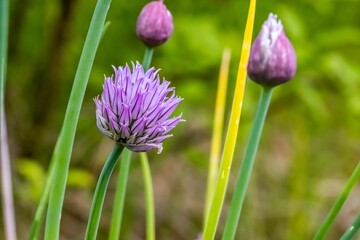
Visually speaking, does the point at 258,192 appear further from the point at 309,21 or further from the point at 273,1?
the point at 273,1

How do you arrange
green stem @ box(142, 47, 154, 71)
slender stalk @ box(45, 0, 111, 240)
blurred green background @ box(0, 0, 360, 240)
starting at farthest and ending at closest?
blurred green background @ box(0, 0, 360, 240) → green stem @ box(142, 47, 154, 71) → slender stalk @ box(45, 0, 111, 240)

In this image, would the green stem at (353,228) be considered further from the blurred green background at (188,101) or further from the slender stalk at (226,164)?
the blurred green background at (188,101)

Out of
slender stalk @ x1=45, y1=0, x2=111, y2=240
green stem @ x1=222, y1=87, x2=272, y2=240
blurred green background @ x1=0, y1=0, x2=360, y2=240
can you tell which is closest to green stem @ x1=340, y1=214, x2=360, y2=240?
green stem @ x1=222, y1=87, x2=272, y2=240

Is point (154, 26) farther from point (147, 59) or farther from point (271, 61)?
point (271, 61)

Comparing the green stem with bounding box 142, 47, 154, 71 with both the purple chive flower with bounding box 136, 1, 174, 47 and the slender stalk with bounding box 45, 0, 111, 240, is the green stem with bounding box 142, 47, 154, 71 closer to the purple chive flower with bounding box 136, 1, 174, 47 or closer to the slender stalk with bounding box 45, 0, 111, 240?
the purple chive flower with bounding box 136, 1, 174, 47

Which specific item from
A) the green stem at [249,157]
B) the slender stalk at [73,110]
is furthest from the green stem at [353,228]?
the slender stalk at [73,110]

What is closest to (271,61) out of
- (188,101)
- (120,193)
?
(120,193)
